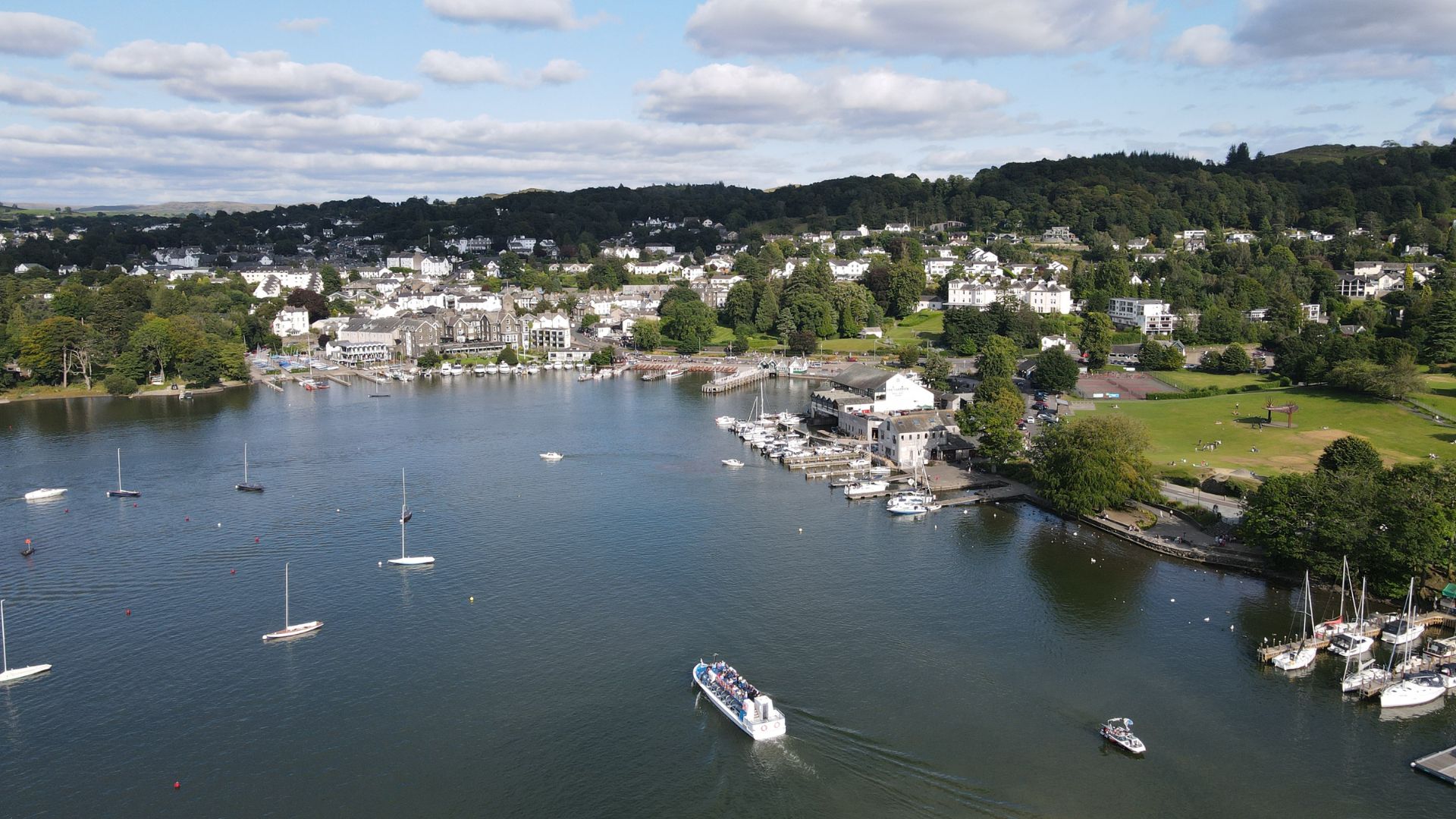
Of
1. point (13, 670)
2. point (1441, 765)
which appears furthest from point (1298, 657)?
point (13, 670)

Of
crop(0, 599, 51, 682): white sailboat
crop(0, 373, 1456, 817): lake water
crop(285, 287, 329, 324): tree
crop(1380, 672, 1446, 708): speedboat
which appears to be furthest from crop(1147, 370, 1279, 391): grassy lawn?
crop(285, 287, 329, 324): tree

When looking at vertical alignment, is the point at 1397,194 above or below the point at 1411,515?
above

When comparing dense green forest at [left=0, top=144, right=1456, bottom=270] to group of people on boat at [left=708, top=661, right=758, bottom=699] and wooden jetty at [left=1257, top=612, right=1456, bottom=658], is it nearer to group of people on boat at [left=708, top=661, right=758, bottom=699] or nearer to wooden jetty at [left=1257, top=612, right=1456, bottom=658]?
wooden jetty at [left=1257, top=612, right=1456, bottom=658]

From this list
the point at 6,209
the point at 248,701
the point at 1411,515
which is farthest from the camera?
the point at 6,209

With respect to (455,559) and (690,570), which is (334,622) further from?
(690,570)

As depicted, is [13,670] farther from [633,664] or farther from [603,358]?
[603,358]

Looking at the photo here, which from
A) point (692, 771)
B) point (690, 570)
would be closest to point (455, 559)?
point (690, 570)
